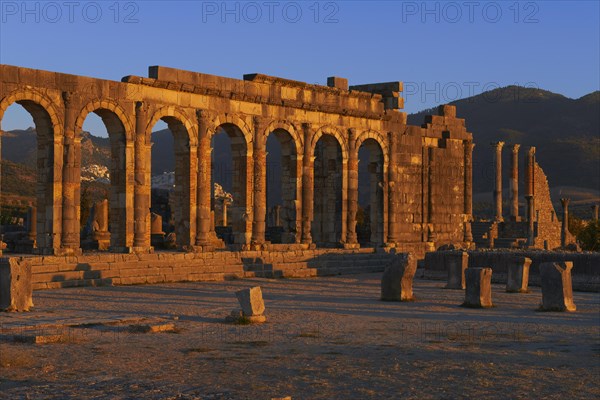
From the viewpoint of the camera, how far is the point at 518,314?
17.3 metres

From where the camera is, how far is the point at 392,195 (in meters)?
32.5

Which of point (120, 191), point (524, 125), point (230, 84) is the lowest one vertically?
point (120, 191)

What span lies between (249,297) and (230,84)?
Answer: 507 inches

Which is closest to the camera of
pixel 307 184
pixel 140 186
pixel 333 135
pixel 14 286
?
pixel 14 286

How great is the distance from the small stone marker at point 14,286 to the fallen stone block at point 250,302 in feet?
11.4

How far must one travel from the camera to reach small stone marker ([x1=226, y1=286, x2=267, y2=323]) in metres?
14.9

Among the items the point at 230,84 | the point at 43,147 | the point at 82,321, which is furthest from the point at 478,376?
the point at 230,84

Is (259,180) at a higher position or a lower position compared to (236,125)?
lower

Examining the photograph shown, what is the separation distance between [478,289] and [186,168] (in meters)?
10.1

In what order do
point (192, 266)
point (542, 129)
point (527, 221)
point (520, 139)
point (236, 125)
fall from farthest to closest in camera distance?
point (542, 129)
point (520, 139)
point (527, 221)
point (236, 125)
point (192, 266)

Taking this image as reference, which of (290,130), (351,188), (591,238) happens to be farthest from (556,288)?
(591,238)

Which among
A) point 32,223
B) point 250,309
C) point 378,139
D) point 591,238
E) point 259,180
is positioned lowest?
point 250,309

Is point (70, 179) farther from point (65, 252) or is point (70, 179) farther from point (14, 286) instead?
point (14, 286)

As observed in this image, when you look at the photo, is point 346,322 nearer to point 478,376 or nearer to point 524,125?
point 478,376
